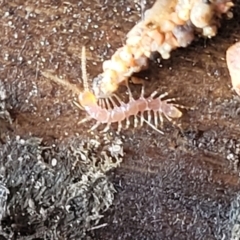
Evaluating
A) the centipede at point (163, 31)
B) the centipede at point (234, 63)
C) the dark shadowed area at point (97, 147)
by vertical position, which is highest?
the centipede at point (163, 31)

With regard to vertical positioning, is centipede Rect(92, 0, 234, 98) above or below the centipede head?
above

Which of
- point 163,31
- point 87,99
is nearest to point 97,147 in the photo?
point 87,99

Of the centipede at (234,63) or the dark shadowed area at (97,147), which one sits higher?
the centipede at (234,63)

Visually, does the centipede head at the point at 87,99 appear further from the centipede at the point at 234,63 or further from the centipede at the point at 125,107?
the centipede at the point at 234,63

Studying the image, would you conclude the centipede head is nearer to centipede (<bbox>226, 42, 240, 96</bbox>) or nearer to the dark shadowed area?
the dark shadowed area

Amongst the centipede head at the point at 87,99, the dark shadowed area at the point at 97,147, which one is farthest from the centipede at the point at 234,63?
the centipede head at the point at 87,99

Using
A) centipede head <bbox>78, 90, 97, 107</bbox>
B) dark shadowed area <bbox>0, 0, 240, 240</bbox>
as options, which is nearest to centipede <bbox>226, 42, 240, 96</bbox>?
dark shadowed area <bbox>0, 0, 240, 240</bbox>
